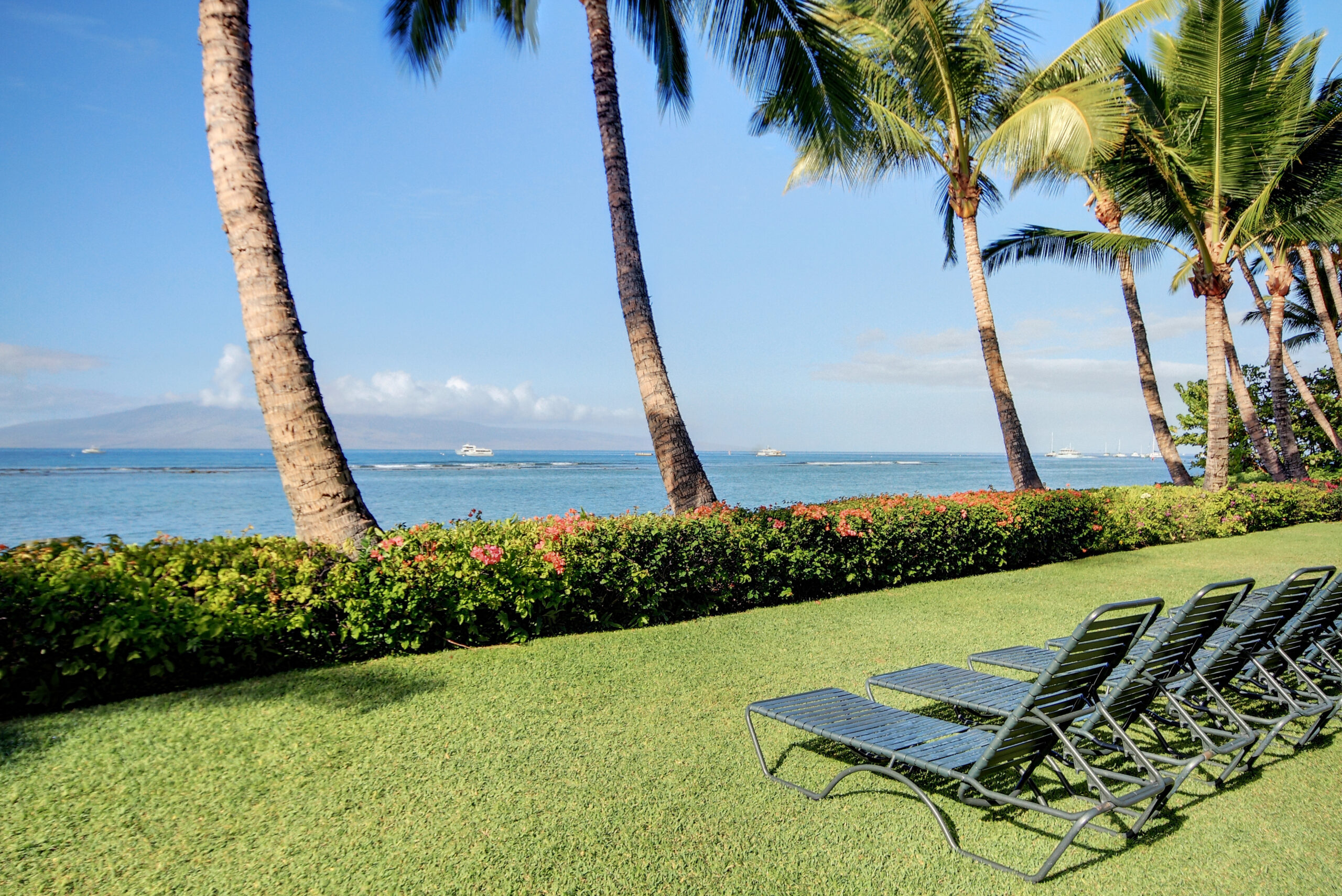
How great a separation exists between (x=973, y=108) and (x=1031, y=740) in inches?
530

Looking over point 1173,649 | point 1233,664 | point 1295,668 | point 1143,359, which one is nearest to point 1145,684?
point 1173,649

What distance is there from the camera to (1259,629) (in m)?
3.63

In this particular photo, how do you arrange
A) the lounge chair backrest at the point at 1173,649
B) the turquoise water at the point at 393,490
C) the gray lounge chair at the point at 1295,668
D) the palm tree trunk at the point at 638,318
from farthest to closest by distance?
the turquoise water at the point at 393,490, the palm tree trunk at the point at 638,318, the gray lounge chair at the point at 1295,668, the lounge chair backrest at the point at 1173,649

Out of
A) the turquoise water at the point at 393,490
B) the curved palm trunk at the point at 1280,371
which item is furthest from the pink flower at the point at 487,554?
the curved palm trunk at the point at 1280,371

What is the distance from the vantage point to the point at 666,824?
307cm

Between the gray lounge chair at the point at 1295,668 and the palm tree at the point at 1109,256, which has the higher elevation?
the palm tree at the point at 1109,256

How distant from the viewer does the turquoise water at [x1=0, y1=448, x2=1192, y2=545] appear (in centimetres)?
2780

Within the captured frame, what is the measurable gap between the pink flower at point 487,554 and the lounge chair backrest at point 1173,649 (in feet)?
13.8

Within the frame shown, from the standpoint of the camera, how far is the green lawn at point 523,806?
2691 millimetres

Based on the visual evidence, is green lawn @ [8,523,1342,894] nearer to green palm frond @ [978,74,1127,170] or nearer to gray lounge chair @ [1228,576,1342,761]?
gray lounge chair @ [1228,576,1342,761]

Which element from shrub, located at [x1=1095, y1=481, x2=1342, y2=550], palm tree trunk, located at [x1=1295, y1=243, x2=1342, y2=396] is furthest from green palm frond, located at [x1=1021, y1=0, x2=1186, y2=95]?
palm tree trunk, located at [x1=1295, y1=243, x2=1342, y2=396]

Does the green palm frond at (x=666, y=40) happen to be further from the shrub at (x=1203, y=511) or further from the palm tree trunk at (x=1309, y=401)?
the palm tree trunk at (x=1309, y=401)

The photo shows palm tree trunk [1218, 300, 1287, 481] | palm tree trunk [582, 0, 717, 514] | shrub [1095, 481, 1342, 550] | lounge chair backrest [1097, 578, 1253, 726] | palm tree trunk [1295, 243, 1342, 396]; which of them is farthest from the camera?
palm tree trunk [1295, 243, 1342, 396]

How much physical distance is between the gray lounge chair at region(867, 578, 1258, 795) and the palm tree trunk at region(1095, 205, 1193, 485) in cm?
1682
